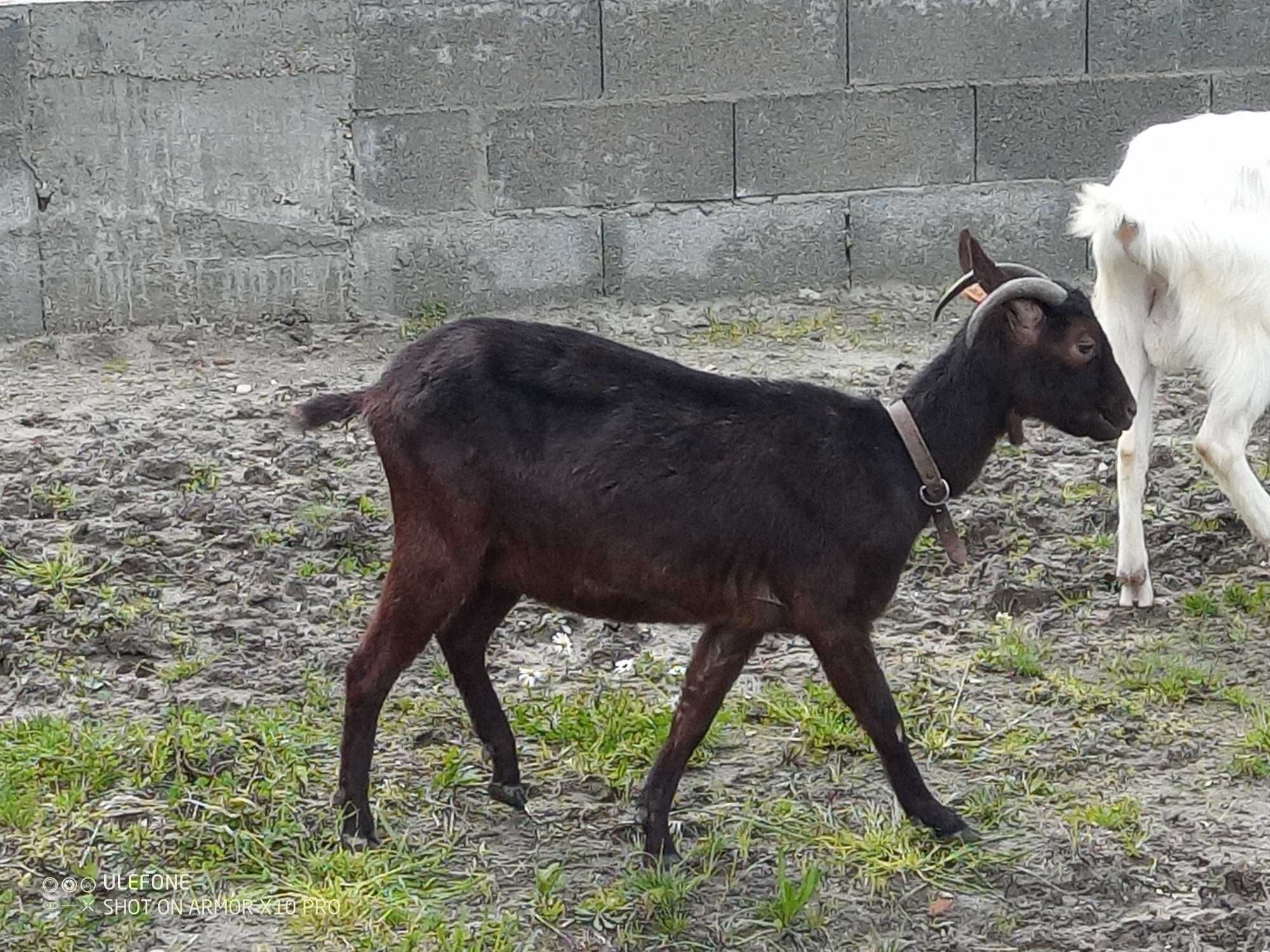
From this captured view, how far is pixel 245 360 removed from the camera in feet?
24.8

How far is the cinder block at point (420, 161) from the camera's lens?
774cm

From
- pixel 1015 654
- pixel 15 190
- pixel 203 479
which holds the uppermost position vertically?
pixel 15 190

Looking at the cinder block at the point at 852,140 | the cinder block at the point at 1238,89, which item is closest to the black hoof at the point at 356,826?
the cinder block at the point at 852,140

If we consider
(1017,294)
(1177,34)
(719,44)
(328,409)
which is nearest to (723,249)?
(719,44)

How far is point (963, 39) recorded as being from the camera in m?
7.96

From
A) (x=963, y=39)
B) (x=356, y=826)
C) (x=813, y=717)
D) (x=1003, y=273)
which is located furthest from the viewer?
(x=963, y=39)

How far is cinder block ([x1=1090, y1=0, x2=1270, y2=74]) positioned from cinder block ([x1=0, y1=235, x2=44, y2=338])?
449 centimetres

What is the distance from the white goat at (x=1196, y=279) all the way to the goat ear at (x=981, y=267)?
1.13m

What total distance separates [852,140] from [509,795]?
4.50m

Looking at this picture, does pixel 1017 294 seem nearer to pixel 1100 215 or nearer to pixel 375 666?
pixel 1100 215

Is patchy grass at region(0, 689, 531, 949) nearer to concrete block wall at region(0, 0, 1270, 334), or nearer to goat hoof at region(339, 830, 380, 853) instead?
goat hoof at region(339, 830, 380, 853)

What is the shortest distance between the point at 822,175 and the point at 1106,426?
4.01m

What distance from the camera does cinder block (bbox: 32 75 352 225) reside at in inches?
296

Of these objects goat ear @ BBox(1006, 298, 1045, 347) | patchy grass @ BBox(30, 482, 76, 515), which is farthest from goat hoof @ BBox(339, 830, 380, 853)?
patchy grass @ BBox(30, 482, 76, 515)
